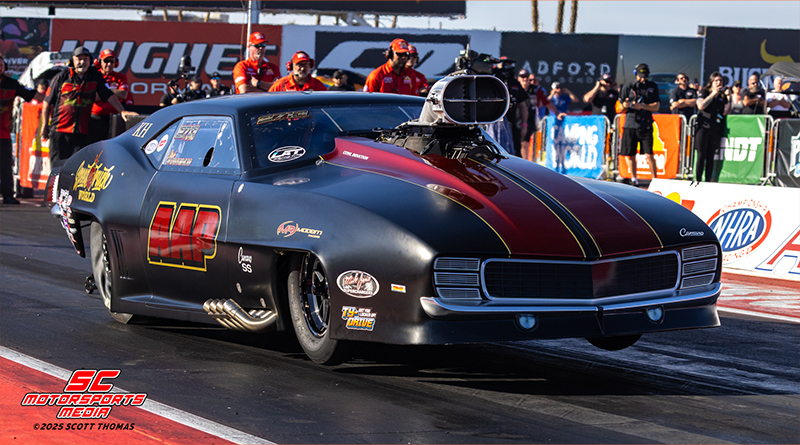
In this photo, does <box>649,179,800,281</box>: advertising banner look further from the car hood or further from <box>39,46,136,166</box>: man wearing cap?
<box>39,46,136,166</box>: man wearing cap

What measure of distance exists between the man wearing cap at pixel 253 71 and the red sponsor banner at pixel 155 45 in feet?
65.8

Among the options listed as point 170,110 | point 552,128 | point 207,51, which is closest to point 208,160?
point 170,110

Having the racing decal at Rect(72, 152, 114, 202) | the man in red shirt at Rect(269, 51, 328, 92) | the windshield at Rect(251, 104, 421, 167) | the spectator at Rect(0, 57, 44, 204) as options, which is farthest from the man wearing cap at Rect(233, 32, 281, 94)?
the windshield at Rect(251, 104, 421, 167)

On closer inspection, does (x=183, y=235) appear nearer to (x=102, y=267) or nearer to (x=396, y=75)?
(x=102, y=267)

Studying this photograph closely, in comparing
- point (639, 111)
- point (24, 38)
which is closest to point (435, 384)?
point (639, 111)

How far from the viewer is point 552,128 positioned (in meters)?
20.5

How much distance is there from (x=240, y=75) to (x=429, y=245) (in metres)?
7.42

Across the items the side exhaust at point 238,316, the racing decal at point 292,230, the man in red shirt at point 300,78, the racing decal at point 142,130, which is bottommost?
the side exhaust at point 238,316

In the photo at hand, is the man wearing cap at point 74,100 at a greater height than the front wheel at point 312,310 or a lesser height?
greater

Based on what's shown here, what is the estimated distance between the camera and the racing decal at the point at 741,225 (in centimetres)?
970

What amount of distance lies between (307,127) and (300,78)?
4676 millimetres

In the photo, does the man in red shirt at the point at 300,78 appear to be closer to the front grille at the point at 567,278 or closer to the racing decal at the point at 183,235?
the racing decal at the point at 183,235

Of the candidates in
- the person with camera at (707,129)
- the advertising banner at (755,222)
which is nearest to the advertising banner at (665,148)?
the person with camera at (707,129)

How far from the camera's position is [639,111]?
638 inches
